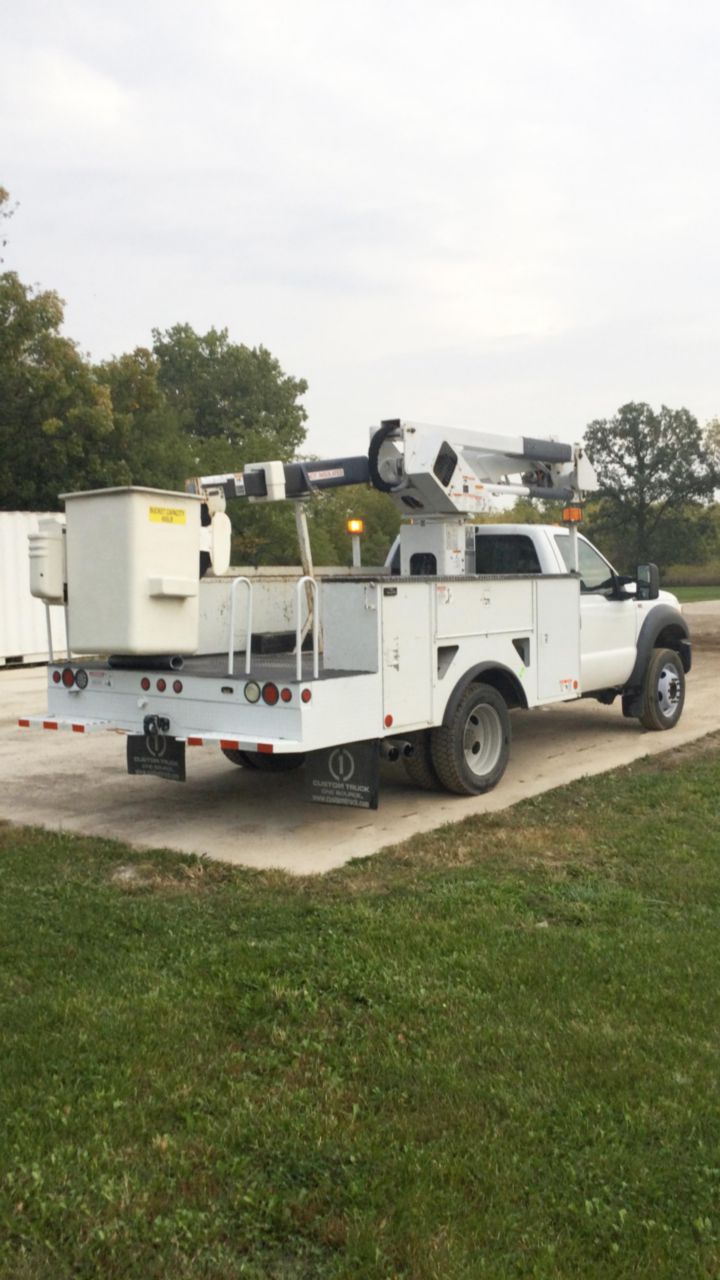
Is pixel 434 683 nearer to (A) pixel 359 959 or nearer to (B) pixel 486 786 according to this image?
(B) pixel 486 786

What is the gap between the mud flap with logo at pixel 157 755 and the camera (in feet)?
23.4

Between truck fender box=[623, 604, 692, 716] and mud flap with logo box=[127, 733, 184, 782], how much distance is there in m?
4.89

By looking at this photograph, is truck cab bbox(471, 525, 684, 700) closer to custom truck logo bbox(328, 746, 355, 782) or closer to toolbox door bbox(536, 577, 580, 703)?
toolbox door bbox(536, 577, 580, 703)

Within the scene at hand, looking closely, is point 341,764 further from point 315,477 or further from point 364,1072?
point 364,1072

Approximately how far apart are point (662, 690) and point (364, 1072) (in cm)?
772

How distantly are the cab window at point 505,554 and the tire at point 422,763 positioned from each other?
233 centimetres

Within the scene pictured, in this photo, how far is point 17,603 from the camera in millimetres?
19594

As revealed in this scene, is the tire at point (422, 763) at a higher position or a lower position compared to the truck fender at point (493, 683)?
lower

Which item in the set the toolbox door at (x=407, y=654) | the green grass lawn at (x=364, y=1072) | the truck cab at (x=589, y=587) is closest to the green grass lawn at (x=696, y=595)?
the truck cab at (x=589, y=587)

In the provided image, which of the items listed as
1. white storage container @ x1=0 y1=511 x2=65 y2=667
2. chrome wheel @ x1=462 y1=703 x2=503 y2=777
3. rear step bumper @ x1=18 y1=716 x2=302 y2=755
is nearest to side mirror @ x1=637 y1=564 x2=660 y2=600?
chrome wheel @ x1=462 y1=703 x2=503 y2=777

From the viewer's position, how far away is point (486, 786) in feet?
26.7

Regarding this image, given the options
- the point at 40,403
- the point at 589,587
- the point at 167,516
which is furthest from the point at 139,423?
the point at 167,516

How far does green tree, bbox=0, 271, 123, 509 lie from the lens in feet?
90.2

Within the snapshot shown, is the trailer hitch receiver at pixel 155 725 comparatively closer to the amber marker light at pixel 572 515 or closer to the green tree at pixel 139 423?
the amber marker light at pixel 572 515
